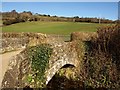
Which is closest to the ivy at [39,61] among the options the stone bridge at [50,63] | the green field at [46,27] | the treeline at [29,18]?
the stone bridge at [50,63]

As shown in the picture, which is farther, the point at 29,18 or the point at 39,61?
the point at 29,18

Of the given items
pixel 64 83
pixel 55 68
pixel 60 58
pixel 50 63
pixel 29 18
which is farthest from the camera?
pixel 29 18

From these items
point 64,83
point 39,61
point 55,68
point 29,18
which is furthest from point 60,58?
point 29,18

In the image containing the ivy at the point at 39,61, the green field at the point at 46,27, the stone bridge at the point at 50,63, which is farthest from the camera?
the green field at the point at 46,27

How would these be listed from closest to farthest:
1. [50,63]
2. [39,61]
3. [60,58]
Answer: [39,61], [50,63], [60,58]

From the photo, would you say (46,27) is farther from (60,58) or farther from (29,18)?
(60,58)

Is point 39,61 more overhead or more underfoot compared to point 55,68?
more overhead

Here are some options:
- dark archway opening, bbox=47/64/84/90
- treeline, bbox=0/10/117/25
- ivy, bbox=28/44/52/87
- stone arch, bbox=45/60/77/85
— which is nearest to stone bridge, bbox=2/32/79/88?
stone arch, bbox=45/60/77/85

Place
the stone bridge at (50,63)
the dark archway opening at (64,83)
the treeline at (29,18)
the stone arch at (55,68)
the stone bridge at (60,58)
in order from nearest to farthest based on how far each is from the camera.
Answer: the stone bridge at (50,63) < the stone arch at (55,68) < the stone bridge at (60,58) < the dark archway opening at (64,83) < the treeline at (29,18)

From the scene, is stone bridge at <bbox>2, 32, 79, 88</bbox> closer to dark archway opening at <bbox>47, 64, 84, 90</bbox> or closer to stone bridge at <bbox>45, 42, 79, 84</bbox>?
stone bridge at <bbox>45, 42, 79, 84</bbox>

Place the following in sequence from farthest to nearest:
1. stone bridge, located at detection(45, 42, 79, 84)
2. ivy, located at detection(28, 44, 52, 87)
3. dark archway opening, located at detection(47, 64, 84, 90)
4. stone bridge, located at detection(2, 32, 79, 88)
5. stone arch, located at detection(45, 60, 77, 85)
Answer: dark archway opening, located at detection(47, 64, 84, 90)
stone bridge, located at detection(45, 42, 79, 84)
stone arch, located at detection(45, 60, 77, 85)
ivy, located at detection(28, 44, 52, 87)
stone bridge, located at detection(2, 32, 79, 88)

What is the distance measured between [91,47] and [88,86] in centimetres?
224

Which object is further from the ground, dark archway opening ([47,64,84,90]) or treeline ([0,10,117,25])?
treeline ([0,10,117,25])

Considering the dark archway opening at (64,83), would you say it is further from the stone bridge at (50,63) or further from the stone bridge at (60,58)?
the stone bridge at (50,63)
